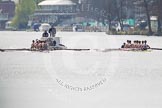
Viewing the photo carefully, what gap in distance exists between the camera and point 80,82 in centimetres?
2730

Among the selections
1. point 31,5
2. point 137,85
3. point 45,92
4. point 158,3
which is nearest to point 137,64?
point 137,85

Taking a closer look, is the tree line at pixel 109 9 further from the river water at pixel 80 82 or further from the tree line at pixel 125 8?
the river water at pixel 80 82

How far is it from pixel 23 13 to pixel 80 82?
127065 mm

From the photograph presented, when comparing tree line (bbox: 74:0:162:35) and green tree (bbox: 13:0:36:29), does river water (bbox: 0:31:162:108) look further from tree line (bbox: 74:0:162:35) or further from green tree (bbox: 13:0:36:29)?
green tree (bbox: 13:0:36:29)

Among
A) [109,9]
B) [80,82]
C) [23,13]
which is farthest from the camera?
[23,13]

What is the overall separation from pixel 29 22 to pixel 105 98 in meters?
139

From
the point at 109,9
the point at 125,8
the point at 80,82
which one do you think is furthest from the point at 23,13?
the point at 80,82

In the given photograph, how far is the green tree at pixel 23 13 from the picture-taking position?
500 ft

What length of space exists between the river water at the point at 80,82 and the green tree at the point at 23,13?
356 feet

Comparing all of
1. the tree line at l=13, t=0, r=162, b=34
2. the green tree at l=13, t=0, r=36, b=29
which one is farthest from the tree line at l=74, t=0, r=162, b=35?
the green tree at l=13, t=0, r=36, b=29

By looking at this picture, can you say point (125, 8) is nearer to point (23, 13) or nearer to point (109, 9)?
point (109, 9)

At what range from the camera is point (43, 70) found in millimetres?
34250

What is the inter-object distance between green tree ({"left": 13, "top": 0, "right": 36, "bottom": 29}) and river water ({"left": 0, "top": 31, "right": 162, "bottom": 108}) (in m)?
108

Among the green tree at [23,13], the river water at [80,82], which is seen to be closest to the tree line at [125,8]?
the green tree at [23,13]
